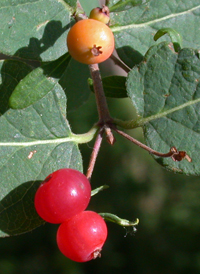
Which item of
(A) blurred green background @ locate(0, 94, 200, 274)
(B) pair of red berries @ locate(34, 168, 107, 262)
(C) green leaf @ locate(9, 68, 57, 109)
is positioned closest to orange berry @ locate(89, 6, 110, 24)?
(C) green leaf @ locate(9, 68, 57, 109)

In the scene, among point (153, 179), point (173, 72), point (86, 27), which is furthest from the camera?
point (153, 179)

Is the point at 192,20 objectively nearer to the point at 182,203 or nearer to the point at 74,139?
the point at 74,139

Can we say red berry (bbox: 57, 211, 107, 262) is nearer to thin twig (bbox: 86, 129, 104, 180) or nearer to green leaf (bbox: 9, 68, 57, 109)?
thin twig (bbox: 86, 129, 104, 180)

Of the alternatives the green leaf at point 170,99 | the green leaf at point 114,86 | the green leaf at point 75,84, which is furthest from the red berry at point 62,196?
the green leaf at point 75,84

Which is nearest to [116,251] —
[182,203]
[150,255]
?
[150,255]

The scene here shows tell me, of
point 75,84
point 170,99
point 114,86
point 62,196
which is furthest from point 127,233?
point 62,196
